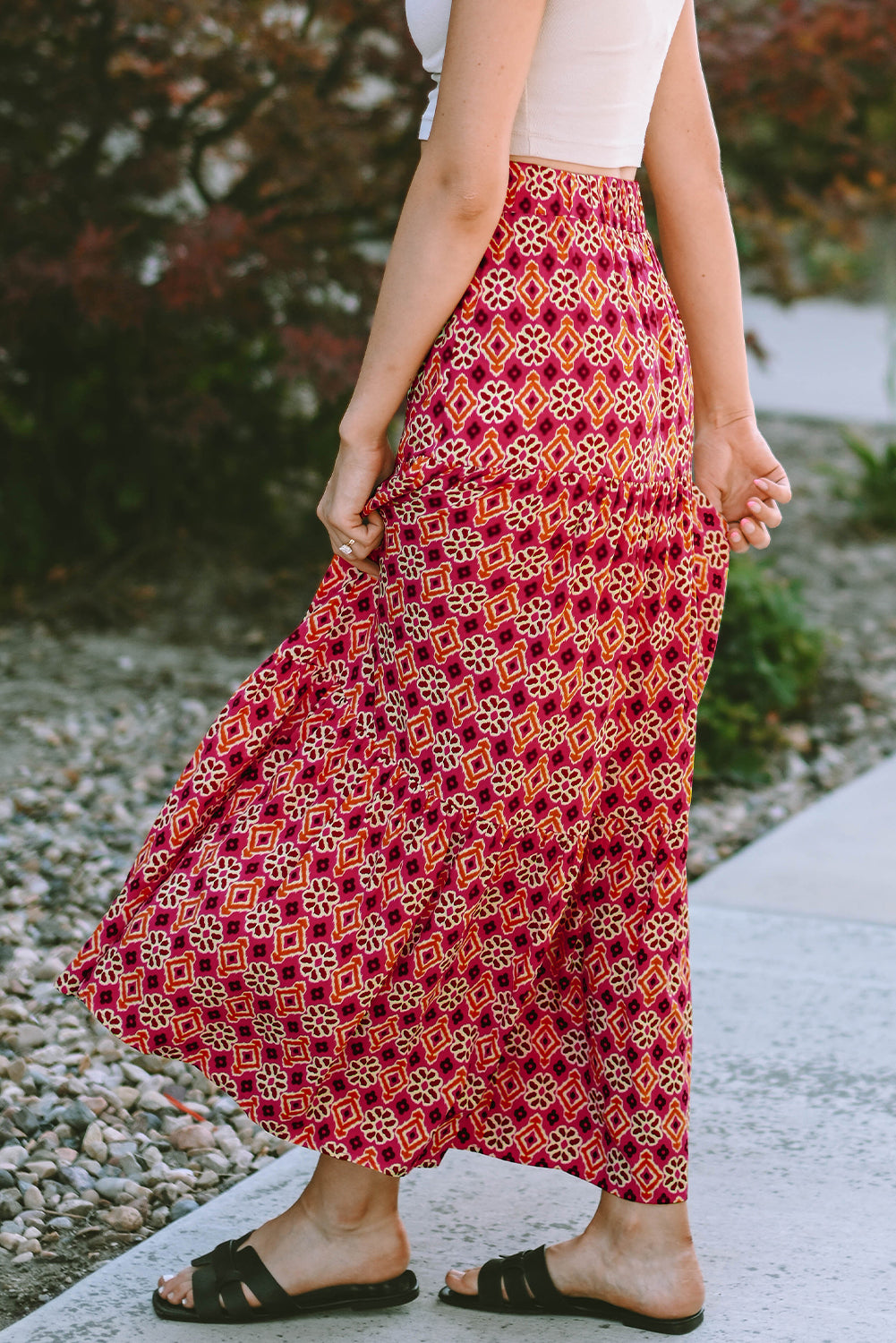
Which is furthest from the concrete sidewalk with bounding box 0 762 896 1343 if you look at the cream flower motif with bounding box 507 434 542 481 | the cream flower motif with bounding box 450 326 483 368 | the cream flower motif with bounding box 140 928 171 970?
the cream flower motif with bounding box 450 326 483 368

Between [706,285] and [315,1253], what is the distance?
1258 millimetres

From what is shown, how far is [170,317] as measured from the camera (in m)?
4.37

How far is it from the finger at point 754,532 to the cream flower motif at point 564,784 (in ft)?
1.31

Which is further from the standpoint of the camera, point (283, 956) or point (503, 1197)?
point (503, 1197)

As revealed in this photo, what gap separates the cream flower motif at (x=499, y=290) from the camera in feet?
5.77

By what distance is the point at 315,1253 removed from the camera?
1.95 metres

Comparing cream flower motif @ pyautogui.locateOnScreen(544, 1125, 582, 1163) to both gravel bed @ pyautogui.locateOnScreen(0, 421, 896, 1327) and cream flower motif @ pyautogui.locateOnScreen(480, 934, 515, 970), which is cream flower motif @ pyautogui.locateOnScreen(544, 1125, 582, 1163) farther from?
gravel bed @ pyautogui.locateOnScreen(0, 421, 896, 1327)

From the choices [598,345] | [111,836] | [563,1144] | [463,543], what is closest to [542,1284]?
[563,1144]

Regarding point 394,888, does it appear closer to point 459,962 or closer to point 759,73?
point 459,962

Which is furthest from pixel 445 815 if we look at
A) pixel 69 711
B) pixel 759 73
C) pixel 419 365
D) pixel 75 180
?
pixel 759 73

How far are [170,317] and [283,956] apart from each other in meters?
2.93

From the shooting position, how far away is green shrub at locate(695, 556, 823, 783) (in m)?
4.22

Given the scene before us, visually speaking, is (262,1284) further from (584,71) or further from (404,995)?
(584,71)

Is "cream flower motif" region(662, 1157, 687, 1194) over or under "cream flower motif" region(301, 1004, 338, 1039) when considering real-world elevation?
under
